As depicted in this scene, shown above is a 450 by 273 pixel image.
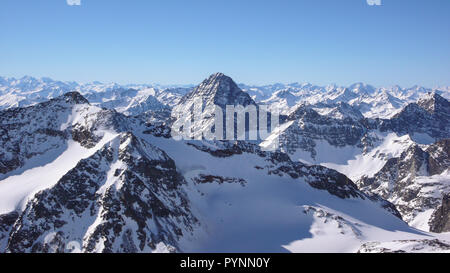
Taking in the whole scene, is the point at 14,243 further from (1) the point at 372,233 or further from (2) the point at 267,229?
(1) the point at 372,233

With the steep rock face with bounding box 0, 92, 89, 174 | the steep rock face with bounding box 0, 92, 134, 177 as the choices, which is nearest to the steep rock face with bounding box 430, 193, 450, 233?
the steep rock face with bounding box 0, 92, 134, 177

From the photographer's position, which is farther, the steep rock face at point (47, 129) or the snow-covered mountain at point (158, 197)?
the steep rock face at point (47, 129)

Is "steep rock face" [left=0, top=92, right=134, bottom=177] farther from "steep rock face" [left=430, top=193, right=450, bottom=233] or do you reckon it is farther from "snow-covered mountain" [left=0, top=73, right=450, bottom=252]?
"steep rock face" [left=430, top=193, right=450, bottom=233]

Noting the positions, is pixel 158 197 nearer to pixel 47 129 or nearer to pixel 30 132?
pixel 47 129

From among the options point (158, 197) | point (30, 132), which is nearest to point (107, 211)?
point (158, 197)

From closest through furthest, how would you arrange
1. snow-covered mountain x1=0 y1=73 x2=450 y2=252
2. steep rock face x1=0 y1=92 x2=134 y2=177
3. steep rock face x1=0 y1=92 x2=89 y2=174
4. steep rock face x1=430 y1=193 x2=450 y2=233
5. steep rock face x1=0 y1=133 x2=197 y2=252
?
steep rock face x1=0 y1=133 x2=197 y2=252 < snow-covered mountain x1=0 y1=73 x2=450 y2=252 < steep rock face x1=0 y1=92 x2=89 y2=174 < steep rock face x1=0 y1=92 x2=134 y2=177 < steep rock face x1=430 y1=193 x2=450 y2=233

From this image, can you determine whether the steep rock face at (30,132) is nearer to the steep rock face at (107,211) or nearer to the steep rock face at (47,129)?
the steep rock face at (47,129)

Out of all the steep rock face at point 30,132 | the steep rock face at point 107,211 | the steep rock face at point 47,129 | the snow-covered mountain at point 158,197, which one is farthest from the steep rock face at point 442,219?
the steep rock face at point 30,132

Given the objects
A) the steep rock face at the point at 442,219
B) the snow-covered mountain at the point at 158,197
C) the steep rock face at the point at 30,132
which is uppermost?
the steep rock face at the point at 30,132
